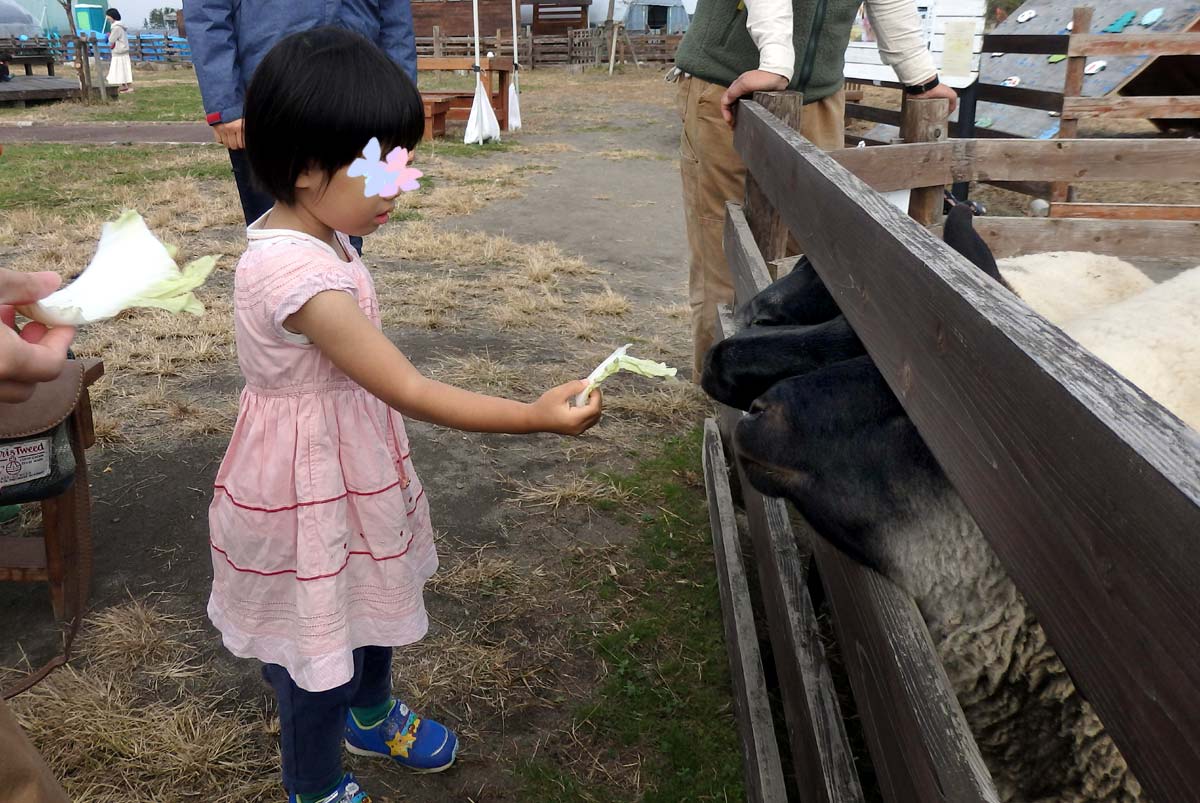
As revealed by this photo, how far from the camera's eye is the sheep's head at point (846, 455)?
1401 mm

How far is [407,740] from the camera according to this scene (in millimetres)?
2172

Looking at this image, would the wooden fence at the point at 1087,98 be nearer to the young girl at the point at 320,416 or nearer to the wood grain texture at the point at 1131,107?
the wood grain texture at the point at 1131,107

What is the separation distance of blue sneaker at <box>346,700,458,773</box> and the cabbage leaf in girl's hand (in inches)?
43.1

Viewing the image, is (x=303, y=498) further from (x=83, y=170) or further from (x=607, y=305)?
(x=83, y=170)

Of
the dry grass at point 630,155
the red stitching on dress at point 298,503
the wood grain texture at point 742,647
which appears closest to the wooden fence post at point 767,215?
the wood grain texture at point 742,647

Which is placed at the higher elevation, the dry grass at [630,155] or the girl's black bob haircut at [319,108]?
the girl's black bob haircut at [319,108]

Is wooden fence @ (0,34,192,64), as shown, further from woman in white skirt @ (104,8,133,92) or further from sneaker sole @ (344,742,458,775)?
sneaker sole @ (344,742,458,775)

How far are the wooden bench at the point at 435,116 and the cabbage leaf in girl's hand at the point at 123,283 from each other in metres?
10.9

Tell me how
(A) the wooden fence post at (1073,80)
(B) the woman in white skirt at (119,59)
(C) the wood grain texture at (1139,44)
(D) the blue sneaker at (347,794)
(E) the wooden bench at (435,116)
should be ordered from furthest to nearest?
(B) the woman in white skirt at (119,59) < (E) the wooden bench at (435,116) < (A) the wooden fence post at (1073,80) < (C) the wood grain texture at (1139,44) < (D) the blue sneaker at (347,794)

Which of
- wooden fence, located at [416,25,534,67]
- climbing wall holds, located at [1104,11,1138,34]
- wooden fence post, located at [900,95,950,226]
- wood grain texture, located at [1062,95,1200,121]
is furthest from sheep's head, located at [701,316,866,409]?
wooden fence, located at [416,25,534,67]

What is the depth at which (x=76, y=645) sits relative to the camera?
2576 mm

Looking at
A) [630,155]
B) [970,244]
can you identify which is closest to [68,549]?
[970,244]

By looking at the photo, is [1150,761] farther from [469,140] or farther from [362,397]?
[469,140]

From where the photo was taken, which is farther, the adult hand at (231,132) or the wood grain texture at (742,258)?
the adult hand at (231,132)
